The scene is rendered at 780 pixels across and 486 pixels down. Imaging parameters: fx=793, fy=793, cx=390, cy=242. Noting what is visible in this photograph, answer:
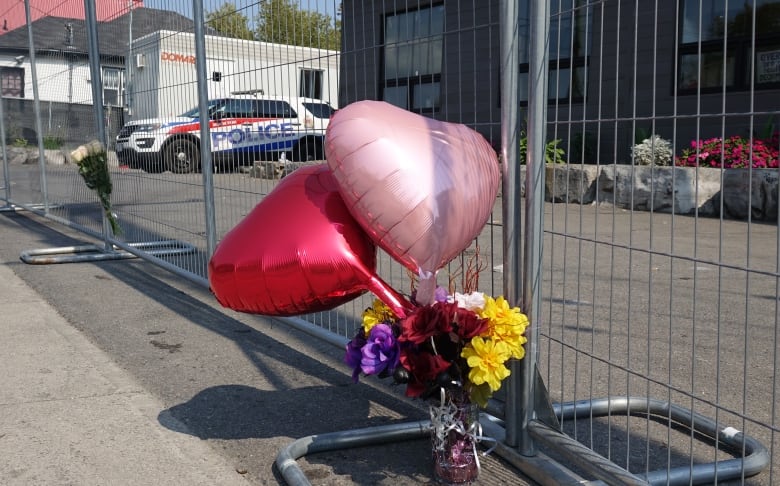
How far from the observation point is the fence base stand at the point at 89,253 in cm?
745

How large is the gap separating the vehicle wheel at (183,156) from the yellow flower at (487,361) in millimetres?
3923

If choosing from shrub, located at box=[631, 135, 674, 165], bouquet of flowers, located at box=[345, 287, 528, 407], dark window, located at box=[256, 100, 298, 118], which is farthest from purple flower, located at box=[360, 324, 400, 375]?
dark window, located at box=[256, 100, 298, 118]

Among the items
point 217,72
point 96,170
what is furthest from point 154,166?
point 217,72

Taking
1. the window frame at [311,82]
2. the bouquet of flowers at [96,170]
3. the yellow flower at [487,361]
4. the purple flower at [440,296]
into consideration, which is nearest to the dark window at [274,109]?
the window frame at [311,82]

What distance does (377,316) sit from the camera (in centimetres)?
303

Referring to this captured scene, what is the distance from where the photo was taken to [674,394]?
404 cm

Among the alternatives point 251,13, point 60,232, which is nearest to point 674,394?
point 251,13

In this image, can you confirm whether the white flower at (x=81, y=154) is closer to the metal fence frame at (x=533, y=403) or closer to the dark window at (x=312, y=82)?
the dark window at (x=312, y=82)

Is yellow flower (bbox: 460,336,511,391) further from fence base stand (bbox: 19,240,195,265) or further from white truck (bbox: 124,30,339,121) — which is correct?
fence base stand (bbox: 19,240,195,265)

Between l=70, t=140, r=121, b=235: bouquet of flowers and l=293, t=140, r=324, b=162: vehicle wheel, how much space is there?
11.8ft

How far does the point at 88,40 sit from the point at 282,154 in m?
4.15

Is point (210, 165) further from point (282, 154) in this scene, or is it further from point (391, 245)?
point (391, 245)

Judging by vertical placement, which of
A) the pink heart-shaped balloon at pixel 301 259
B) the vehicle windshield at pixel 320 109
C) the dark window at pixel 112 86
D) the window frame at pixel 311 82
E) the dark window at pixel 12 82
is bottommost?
the pink heart-shaped balloon at pixel 301 259

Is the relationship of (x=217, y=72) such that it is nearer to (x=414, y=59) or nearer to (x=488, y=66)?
(x=414, y=59)
